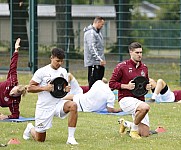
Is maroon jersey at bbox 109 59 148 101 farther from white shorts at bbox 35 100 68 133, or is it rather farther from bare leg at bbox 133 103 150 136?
white shorts at bbox 35 100 68 133

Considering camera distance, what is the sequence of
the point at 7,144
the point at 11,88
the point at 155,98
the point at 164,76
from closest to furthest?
the point at 7,144, the point at 11,88, the point at 155,98, the point at 164,76

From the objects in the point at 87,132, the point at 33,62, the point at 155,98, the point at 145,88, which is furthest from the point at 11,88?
the point at 33,62

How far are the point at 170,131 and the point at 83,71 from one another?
38.5 feet

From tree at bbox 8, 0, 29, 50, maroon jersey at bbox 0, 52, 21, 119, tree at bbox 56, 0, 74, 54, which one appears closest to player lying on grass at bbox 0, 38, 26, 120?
maroon jersey at bbox 0, 52, 21, 119

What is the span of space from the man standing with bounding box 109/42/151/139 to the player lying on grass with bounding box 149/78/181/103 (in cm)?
470

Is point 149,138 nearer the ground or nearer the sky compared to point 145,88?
nearer the ground

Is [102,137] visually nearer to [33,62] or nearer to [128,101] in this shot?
[128,101]

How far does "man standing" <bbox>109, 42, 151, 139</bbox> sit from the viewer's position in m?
11.6

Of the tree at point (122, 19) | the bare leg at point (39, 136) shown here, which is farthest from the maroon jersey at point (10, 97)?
the tree at point (122, 19)

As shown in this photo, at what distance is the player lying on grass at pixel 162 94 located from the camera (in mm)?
16609

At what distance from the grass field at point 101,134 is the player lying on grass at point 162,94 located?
32.1 inches

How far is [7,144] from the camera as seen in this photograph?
10.9m

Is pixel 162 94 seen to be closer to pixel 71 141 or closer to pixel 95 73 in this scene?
pixel 95 73

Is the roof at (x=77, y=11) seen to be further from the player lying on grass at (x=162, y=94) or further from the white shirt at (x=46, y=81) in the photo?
the white shirt at (x=46, y=81)
